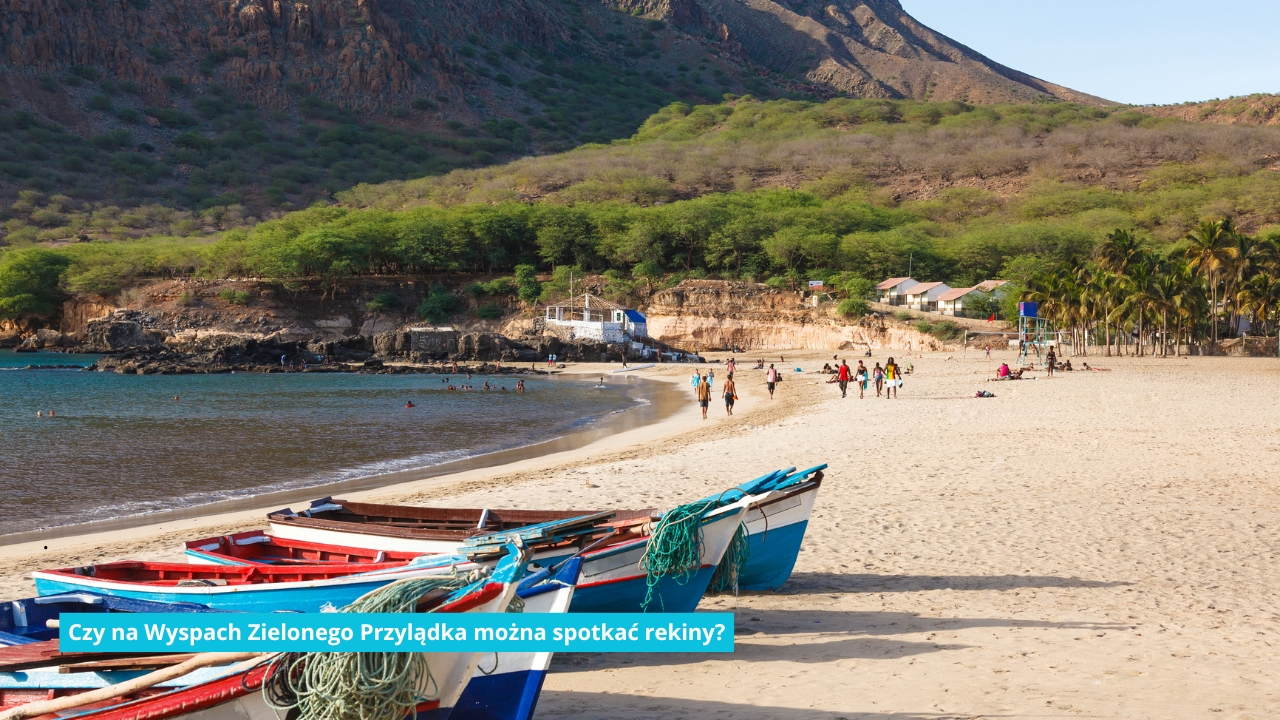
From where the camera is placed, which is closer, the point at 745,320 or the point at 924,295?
the point at 924,295

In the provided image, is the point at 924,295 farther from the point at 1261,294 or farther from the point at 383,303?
the point at 383,303

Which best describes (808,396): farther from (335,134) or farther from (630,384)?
(335,134)

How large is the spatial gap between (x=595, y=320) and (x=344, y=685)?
70274mm

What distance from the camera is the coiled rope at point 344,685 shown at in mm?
4305

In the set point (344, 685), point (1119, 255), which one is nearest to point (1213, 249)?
point (1119, 255)

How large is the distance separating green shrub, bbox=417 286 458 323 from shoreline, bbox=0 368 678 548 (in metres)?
49.9

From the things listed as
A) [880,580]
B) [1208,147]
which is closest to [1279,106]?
[1208,147]

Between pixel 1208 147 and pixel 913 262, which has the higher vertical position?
pixel 1208 147

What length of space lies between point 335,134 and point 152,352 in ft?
276

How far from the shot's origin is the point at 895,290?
7219 centimetres

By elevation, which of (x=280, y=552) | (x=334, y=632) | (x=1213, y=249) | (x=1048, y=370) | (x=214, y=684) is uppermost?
(x=1213, y=249)

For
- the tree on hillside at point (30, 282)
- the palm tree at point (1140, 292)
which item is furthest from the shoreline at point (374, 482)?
the tree on hillside at point (30, 282)

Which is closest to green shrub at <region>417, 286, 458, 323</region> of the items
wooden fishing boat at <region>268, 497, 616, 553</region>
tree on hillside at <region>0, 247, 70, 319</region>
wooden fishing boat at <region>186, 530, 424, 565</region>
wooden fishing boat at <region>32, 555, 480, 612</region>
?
tree on hillside at <region>0, 247, 70, 319</region>

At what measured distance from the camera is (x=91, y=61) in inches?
5379
